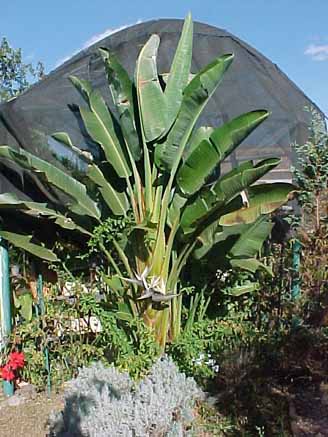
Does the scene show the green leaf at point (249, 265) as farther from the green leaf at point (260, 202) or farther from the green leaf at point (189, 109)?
the green leaf at point (189, 109)

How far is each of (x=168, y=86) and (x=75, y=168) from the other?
1.13m

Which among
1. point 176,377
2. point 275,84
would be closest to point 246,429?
point 176,377

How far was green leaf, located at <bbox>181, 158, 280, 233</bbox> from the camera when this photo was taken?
12.4ft

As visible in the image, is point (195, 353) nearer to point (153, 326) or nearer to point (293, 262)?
point (153, 326)

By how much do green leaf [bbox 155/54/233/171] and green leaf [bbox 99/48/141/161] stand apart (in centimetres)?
21

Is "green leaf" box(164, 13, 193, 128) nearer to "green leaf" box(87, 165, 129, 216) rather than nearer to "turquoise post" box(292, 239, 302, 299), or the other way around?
"green leaf" box(87, 165, 129, 216)

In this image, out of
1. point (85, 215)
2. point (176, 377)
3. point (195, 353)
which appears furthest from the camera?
point (85, 215)

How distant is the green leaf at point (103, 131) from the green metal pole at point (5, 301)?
123cm

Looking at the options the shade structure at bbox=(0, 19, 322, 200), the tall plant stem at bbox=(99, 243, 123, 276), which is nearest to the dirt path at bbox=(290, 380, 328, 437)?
the tall plant stem at bbox=(99, 243, 123, 276)

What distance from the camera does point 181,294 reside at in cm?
448

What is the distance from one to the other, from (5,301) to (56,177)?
1232mm

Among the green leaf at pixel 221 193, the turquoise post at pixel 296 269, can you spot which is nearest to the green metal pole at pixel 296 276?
the turquoise post at pixel 296 269

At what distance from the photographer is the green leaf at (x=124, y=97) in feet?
13.7

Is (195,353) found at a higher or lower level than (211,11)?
lower
